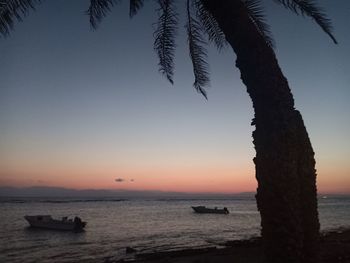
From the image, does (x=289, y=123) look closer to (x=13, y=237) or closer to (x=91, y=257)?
(x=91, y=257)

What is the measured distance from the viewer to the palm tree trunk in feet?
14.3

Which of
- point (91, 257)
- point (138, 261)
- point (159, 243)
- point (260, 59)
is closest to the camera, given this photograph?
point (260, 59)

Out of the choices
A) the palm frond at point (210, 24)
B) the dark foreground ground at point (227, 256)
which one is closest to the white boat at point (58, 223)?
the dark foreground ground at point (227, 256)

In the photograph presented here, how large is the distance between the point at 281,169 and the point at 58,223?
132 feet

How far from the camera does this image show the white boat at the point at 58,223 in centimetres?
3956

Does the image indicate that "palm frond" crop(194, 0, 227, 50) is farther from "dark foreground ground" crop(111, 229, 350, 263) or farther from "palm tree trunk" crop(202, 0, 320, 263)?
"dark foreground ground" crop(111, 229, 350, 263)

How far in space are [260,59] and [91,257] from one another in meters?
23.2

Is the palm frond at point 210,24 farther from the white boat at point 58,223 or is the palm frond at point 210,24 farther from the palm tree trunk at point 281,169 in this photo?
the white boat at point 58,223

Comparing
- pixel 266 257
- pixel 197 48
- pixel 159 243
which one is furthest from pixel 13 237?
pixel 266 257

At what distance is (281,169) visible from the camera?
439 cm

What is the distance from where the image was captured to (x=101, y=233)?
40.8m

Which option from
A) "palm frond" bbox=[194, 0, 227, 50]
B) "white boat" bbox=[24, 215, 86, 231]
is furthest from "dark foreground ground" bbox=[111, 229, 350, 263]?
"white boat" bbox=[24, 215, 86, 231]

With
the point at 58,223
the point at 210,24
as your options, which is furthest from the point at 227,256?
the point at 58,223

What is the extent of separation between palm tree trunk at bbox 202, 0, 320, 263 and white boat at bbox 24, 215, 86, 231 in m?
37.6
